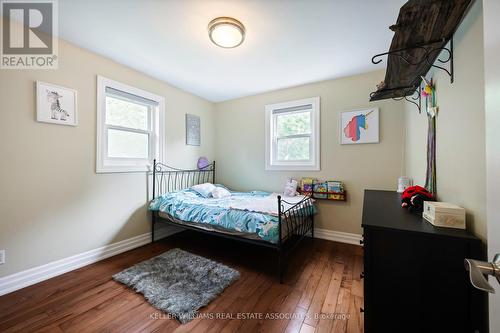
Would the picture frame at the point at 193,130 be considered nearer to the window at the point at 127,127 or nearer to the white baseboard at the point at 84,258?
the window at the point at 127,127

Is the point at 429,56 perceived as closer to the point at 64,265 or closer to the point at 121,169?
the point at 121,169

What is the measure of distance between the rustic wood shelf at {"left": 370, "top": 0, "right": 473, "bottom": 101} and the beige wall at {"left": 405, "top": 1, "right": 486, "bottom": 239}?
57 mm

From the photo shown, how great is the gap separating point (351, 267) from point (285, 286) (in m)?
0.84

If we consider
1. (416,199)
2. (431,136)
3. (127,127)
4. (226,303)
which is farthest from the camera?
(127,127)

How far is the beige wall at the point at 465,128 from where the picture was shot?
867 millimetres

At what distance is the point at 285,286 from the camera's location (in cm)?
183

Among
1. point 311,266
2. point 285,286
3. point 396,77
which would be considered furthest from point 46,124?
point 396,77

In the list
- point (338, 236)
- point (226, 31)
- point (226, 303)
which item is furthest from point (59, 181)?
point (338, 236)

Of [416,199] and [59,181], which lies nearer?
[416,199]

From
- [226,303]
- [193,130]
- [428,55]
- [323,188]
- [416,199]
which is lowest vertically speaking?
[226,303]

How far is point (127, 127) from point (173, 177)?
→ 3.25ft

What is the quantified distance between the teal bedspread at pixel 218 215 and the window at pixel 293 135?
1405 millimetres

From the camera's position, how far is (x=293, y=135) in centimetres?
329

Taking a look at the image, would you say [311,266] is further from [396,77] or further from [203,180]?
[203,180]
